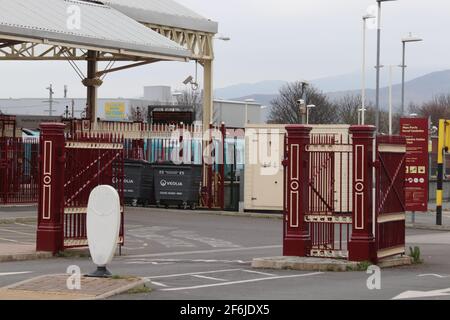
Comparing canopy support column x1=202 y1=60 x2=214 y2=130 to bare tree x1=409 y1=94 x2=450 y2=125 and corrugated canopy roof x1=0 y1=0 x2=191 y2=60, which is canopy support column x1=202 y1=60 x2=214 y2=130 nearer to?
corrugated canopy roof x1=0 y1=0 x2=191 y2=60

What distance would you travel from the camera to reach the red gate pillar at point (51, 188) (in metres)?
18.5

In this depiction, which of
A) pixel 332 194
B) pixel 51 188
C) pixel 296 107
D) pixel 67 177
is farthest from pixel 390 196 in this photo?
pixel 296 107

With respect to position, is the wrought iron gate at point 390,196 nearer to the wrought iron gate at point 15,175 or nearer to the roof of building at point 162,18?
the wrought iron gate at point 15,175

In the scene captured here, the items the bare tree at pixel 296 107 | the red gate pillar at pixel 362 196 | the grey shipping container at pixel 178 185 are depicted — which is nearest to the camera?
the red gate pillar at pixel 362 196

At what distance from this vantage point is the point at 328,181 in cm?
1702

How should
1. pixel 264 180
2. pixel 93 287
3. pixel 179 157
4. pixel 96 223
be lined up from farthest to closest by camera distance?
pixel 179 157 → pixel 264 180 → pixel 96 223 → pixel 93 287

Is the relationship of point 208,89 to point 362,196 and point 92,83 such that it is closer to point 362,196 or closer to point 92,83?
point 92,83

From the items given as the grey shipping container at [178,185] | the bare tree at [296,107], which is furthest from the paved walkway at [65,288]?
the bare tree at [296,107]

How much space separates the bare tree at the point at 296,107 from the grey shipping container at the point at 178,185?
4785cm

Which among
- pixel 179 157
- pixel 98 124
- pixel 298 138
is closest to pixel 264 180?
pixel 179 157

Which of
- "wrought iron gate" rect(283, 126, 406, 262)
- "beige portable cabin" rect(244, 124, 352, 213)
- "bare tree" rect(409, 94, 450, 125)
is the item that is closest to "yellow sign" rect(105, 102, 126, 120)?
"bare tree" rect(409, 94, 450, 125)
